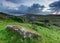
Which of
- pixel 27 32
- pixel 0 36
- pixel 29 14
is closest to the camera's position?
pixel 27 32

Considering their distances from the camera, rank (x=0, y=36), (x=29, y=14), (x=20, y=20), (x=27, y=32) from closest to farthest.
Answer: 1. (x=27, y=32)
2. (x=0, y=36)
3. (x=20, y=20)
4. (x=29, y=14)

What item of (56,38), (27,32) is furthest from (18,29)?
(56,38)

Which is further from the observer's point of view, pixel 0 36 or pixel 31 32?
pixel 0 36

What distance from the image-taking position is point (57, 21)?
725 inches

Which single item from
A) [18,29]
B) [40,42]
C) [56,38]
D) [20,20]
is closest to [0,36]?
[18,29]

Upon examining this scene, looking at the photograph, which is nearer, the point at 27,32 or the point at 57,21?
the point at 27,32

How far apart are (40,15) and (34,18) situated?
0.62m

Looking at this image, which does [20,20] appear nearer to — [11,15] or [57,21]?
[11,15]

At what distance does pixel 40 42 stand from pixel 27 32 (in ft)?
2.65

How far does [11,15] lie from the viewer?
18.0m

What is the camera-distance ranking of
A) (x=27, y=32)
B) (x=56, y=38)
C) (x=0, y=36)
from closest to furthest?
(x=27, y=32)
(x=0, y=36)
(x=56, y=38)

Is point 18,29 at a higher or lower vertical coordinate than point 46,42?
higher

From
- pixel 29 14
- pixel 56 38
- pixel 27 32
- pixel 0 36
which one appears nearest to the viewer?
pixel 27 32

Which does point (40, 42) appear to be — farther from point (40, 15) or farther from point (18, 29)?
point (40, 15)
